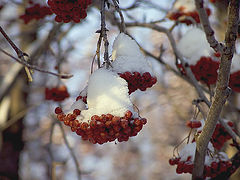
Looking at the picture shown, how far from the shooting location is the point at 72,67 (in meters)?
12.4

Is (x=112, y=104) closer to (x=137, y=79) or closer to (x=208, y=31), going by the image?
(x=137, y=79)

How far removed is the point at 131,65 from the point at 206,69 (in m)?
1.24

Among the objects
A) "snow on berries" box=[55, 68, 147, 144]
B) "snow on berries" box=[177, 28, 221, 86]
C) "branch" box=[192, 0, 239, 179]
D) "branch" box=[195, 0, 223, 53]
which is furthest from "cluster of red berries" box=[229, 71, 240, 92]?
"snow on berries" box=[55, 68, 147, 144]

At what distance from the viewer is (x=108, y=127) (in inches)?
48.4

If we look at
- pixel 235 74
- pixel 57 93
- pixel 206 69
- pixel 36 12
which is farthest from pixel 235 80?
pixel 36 12

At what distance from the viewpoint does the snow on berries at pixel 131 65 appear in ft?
4.71

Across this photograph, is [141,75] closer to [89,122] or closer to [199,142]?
[89,122]

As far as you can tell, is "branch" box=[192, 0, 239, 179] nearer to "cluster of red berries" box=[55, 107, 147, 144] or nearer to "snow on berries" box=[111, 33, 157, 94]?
Answer: "snow on berries" box=[111, 33, 157, 94]

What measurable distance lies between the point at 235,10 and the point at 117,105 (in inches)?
25.1

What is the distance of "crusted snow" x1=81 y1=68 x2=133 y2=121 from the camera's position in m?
1.28

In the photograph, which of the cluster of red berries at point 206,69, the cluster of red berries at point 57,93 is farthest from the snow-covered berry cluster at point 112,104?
the cluster of red berries at point 57,93

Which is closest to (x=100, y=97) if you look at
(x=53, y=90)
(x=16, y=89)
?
(x=53, y=90)

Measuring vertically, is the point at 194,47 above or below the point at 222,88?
above

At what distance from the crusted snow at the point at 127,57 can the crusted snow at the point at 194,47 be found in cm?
114
